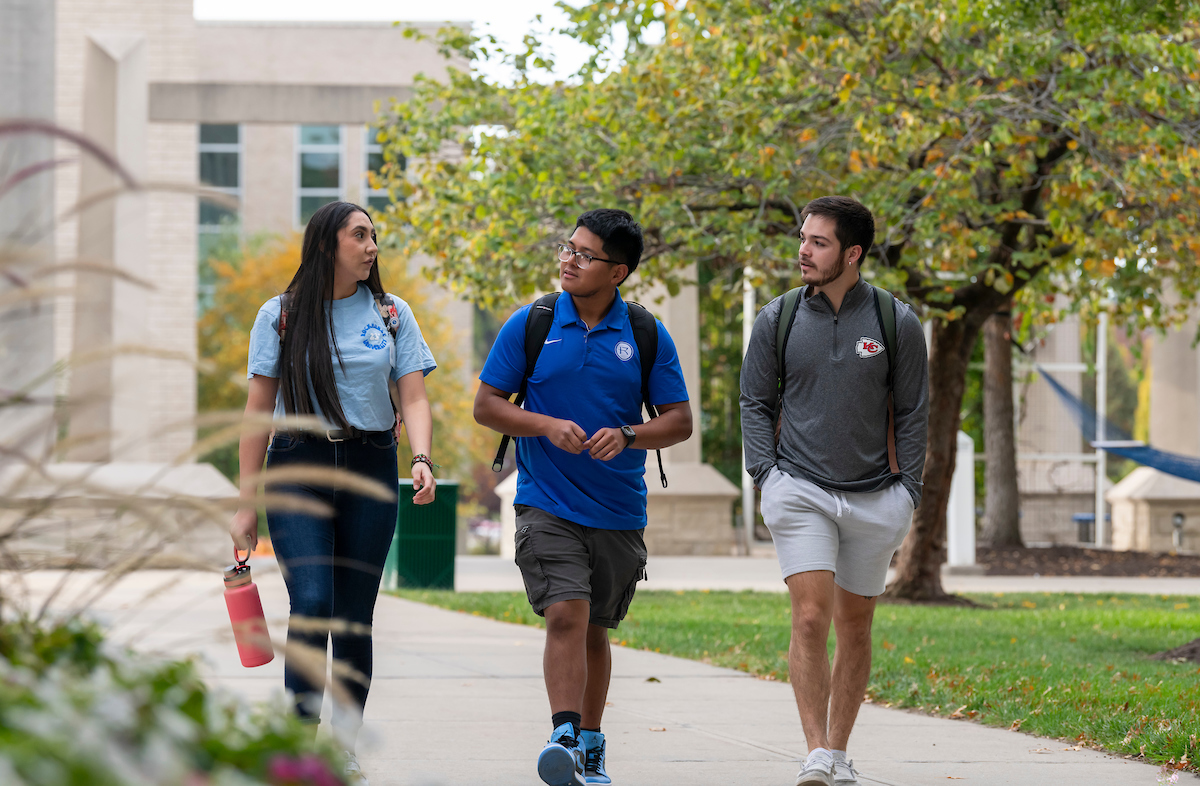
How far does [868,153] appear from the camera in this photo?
1158 cm

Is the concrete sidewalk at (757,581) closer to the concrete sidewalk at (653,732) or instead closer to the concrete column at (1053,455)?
the concrete sidewalk at (653,732)

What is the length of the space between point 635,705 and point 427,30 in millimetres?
46001

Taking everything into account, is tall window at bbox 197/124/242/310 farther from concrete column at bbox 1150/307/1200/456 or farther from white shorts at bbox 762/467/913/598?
white shorts at bbox 762/467/913/598

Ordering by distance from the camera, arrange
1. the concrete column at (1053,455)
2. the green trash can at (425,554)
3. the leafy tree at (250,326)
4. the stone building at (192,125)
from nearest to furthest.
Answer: the green trash can at (425,554), the stone building at (192,125), the concrete column at (1053,455), the leafy tree at (250,326)

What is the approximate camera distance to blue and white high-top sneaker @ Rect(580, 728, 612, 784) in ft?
15.6

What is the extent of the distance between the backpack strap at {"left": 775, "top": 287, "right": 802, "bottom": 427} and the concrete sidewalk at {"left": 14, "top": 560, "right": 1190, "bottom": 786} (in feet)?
4.57

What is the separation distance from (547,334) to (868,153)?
7.29m

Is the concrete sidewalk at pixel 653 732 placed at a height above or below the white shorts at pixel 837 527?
below

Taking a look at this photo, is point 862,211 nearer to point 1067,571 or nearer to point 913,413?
point 913,413

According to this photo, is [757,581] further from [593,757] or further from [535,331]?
[535,331]

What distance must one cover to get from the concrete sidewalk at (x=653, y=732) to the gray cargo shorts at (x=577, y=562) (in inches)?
27.5

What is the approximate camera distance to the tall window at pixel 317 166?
48906mm

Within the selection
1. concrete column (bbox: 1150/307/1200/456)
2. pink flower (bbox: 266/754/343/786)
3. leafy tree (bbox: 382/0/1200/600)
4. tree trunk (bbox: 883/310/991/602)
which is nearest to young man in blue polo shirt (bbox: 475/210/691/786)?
pink flower (bbox: 266/754/343/786)

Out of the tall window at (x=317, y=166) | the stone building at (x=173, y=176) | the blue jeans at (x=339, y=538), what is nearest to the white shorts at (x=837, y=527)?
the blue jeans at (x=339, y=538)
